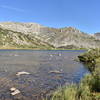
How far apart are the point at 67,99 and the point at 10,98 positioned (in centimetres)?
653

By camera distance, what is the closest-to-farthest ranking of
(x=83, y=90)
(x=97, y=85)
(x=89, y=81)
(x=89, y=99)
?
1. (x=89, y=99)
2. (x=83, y=90)
3. (x=97, y=85)
4. (x=89, y=81)

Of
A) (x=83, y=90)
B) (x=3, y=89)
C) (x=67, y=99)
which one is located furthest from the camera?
(x=3, y=89)

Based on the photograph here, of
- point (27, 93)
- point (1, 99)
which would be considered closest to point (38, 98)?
point (27, 93)

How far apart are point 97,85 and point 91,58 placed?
28171 mm

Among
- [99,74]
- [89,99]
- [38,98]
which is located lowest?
[38,98]

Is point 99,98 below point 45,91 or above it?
above

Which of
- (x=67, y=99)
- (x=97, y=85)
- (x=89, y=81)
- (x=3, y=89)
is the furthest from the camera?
(x=3, y=89)

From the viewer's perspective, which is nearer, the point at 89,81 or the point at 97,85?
the point at 97,85

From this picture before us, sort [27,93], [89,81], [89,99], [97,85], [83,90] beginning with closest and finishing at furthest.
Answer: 1. [89,99]
2. [83,90]
3. [97,85]
4. [89,81]
5. [27,93]

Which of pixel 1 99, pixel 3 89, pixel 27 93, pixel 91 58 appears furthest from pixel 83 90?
pixel 91 58

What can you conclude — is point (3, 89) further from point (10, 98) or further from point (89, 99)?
point (89, 99)

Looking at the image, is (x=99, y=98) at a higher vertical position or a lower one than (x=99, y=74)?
lower

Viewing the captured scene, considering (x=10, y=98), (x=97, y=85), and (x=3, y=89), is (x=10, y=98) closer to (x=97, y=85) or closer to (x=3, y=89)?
(x=3, y=89)

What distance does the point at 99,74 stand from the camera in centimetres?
1445
